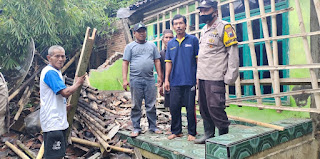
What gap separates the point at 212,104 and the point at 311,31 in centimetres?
252

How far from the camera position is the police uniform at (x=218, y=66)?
287 cm

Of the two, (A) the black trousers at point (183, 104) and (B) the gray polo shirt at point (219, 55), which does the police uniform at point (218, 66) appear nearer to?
(B) the gray polo shirt at point (219, 55)

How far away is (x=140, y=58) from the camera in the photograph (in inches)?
Result: 165

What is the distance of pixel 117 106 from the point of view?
7582 mm

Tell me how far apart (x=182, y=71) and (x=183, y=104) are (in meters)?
0.56

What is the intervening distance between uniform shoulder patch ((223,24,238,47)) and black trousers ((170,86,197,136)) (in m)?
0.97

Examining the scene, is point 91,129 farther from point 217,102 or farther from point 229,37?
point 229,37

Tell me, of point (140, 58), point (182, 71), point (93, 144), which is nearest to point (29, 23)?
point (93, 144)

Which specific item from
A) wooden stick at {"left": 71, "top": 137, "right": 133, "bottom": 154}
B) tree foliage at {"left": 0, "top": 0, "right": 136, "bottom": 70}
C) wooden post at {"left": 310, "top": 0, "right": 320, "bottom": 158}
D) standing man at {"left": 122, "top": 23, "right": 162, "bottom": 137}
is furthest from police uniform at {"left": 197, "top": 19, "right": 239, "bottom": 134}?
tree foliage at {"left": 0, "top": 0, "right": 136, "bottom": 70}

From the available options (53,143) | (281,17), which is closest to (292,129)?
(281,17)

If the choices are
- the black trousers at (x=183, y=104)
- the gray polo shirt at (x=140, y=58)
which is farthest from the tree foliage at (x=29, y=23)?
the black trousers at (x=183, y=104)

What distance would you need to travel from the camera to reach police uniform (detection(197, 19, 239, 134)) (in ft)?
9.41

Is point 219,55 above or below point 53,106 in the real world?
above

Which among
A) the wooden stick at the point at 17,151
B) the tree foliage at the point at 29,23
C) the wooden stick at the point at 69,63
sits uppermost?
the tree foliage at the point at 29,23
